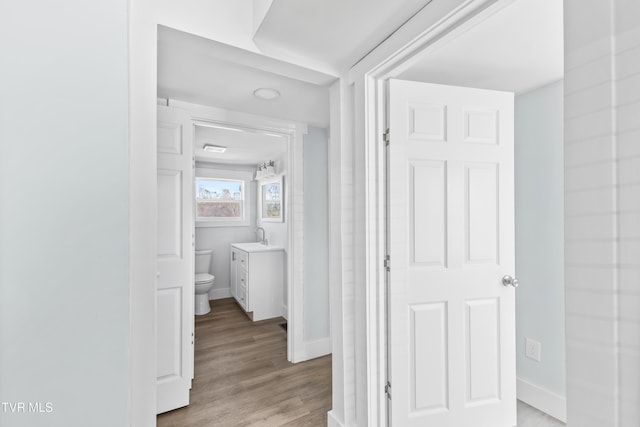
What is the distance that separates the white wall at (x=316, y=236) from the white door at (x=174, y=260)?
3.31ft

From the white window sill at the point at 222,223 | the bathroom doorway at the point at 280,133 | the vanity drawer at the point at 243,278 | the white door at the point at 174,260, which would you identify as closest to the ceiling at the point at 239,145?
the bathroom doorway at the point at 280,133

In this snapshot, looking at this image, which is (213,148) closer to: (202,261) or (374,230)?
(202,261)

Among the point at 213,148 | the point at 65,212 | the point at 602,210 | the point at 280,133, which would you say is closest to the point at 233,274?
the point at 213,148

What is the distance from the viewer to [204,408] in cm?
190

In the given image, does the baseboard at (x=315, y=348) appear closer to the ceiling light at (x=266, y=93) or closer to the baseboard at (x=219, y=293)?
the ceiling light at (x=266, y=93)

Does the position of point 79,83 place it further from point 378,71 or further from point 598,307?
point 598,307

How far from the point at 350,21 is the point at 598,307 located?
132 cm

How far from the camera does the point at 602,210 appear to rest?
629 mm

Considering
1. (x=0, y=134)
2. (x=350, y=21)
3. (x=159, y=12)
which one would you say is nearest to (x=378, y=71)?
(x=350, y=21)

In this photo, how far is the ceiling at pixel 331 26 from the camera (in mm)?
1157

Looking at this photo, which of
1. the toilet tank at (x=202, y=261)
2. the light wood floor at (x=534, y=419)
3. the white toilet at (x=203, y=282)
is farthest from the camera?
the toilet tank at (x=202, y=261)

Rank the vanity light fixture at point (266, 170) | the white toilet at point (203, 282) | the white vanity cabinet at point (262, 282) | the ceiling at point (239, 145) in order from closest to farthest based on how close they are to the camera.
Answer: the ceiling at point (239, 145) → the white vanity cabinet at point (262, 282) → the white toilet at point (203, 282) → the vanity light fixture at point (266, 170)

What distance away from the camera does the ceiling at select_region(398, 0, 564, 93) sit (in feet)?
3.94

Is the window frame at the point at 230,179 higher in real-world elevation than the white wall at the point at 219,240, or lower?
higher
